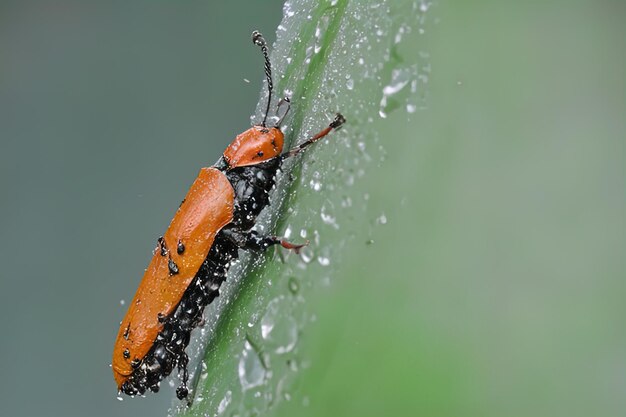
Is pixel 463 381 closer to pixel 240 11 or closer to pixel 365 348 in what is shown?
pixel 365 348

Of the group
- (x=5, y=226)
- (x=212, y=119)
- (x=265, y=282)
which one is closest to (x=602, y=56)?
(x=265, y=282)

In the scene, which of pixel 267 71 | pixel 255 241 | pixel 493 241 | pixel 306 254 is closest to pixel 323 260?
pixel 306 254

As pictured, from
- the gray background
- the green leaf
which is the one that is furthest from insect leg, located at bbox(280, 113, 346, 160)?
the gray background

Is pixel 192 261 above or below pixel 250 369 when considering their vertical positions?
below

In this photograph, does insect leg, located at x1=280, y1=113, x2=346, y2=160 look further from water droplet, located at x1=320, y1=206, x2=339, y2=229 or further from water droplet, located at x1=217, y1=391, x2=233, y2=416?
water droplet, located at x1=217, y1=391, x2=233, y2=416

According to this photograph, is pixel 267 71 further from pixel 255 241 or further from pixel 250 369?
pixel 250 369
